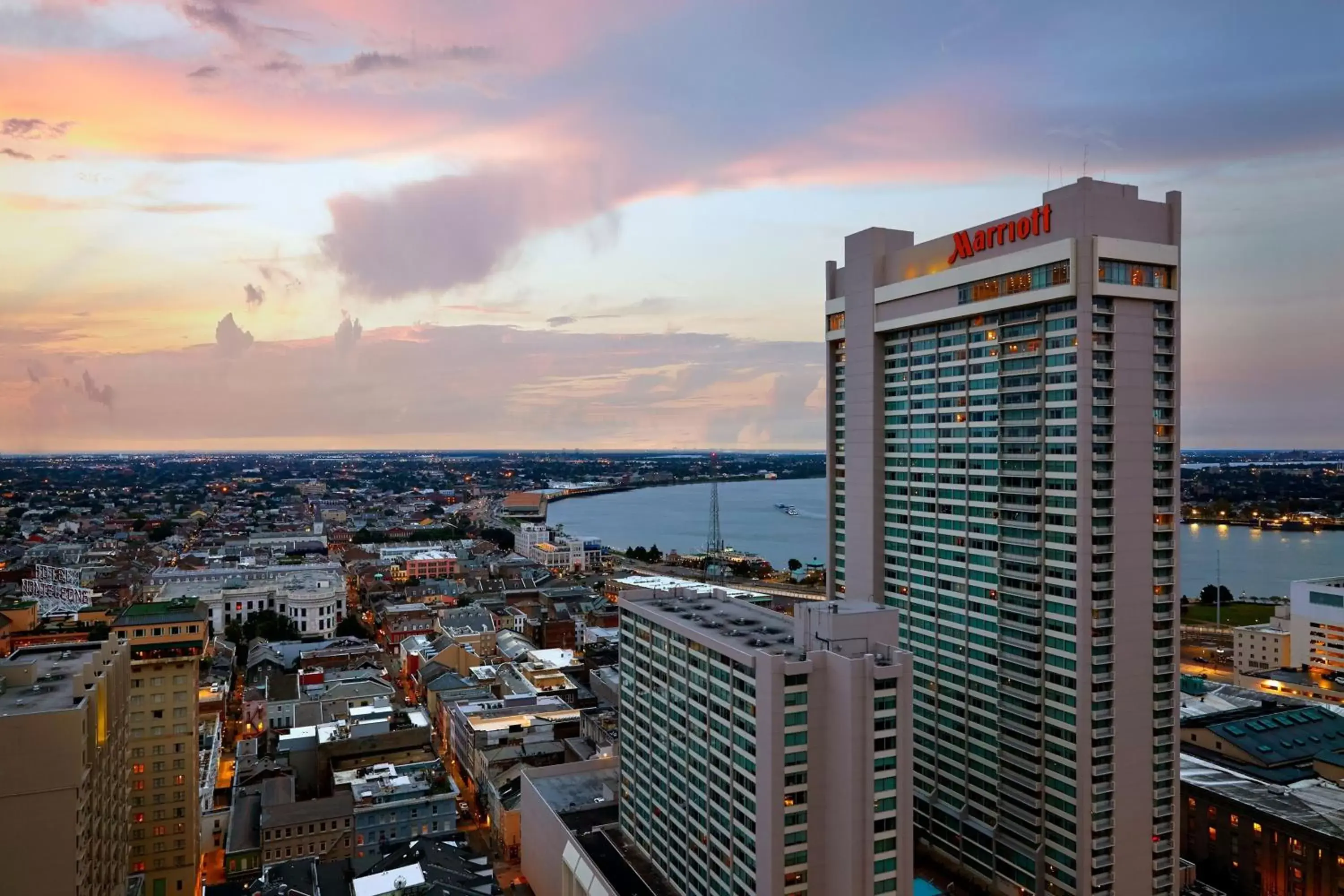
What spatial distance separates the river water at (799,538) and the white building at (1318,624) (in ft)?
26.3

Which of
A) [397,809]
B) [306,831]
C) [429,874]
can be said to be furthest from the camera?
[397,809]

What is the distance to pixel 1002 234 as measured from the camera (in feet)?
72.2

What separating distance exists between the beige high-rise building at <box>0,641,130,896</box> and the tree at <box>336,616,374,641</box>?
42.6 meters

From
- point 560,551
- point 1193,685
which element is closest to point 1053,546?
point 1193,685

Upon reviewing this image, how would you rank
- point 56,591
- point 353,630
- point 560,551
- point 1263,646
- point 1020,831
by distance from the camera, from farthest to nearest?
point 560,551
point 56,591
point 353,630
point 1263,646
point 1020,831

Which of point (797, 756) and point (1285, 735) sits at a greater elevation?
point (797, 756)

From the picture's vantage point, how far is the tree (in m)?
60.7

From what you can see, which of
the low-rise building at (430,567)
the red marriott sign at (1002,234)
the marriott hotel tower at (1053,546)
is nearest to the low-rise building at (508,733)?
the marriott hotel tower at (1053,546)

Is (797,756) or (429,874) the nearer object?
(797,756)

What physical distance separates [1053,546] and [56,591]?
233ft

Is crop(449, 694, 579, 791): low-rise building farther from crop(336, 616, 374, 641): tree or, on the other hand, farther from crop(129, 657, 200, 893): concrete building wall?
crop(336, 616, 374, 641): tree

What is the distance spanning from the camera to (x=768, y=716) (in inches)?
664

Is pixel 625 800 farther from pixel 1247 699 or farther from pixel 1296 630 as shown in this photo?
pixel 1296 630

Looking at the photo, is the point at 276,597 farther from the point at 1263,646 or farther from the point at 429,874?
the point at 1263,646
